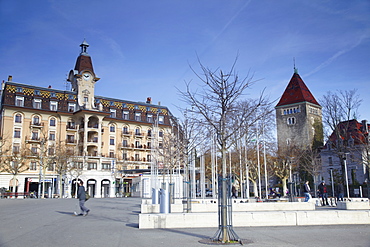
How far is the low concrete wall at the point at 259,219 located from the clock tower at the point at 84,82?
2316 inches

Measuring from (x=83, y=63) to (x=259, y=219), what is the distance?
65284 millimetres

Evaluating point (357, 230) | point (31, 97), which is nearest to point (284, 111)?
point (31, 97)

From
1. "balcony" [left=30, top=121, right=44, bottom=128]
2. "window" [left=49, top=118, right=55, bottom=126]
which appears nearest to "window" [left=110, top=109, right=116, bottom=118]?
"window" [left=49, top=118, right=55, bottom=126]

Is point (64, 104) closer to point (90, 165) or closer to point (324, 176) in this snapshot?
point (90, 165)

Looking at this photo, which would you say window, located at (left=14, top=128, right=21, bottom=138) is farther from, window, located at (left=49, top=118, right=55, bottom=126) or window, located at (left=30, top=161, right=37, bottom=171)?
window, located at (left=49, top=118, right=55, bottom=126)

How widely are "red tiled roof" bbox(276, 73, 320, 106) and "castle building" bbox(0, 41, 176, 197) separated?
1410 inches

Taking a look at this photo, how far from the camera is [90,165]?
214 ft

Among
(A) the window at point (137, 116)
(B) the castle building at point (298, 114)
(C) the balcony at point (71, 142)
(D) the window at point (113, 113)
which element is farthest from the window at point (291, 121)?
(C) the balcony at point (71, 142)

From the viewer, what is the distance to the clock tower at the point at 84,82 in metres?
69.2

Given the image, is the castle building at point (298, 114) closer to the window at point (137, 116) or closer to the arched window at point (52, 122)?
the window at point (137, 116)

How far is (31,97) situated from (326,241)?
62.7 meters

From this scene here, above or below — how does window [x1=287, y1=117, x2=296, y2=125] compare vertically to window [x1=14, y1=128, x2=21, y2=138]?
above

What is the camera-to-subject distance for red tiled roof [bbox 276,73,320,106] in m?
93.8

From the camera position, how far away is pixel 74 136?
67750mm
